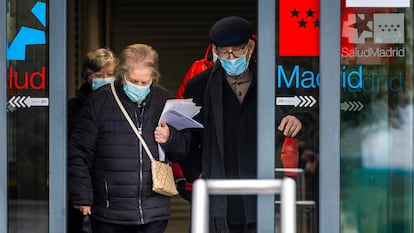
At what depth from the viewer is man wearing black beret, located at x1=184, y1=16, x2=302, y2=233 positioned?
17.7 feet

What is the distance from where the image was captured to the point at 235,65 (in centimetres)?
538

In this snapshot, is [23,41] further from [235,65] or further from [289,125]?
[289,125]

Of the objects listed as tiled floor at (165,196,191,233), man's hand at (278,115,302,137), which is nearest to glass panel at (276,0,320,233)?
man's hand at (278,115,302,137)

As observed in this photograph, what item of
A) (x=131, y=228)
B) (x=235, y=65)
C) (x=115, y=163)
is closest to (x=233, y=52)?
(x=235, y=65)

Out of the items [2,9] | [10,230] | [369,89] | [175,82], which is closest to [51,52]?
[2,9]

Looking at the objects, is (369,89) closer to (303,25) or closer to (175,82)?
(303,25)

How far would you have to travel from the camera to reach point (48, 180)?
204 inches

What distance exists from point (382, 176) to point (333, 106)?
54 centimetres

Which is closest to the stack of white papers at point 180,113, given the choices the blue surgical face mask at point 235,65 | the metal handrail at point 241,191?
the blue surgical face mask at point 235,65

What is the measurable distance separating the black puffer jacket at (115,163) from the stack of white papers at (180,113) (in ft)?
0.19

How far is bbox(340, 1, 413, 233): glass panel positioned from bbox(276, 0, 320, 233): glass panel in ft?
0.53

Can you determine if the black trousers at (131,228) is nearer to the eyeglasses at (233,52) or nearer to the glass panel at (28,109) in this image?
the glass panel at (28,109)

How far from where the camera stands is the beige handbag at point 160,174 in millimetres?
5129

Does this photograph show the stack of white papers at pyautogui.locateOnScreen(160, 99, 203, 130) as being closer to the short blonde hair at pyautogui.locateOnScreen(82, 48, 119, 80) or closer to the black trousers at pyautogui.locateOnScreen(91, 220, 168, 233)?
the black trousers at pyautogui.locateOnScreen(91, 220, 168, 233)
